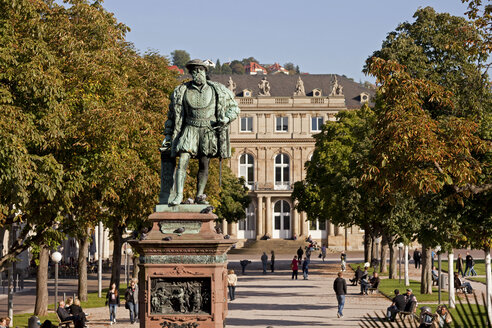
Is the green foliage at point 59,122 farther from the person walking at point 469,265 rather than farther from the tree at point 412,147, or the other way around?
the person walking at point 469,265

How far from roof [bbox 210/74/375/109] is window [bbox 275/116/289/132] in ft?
14.2

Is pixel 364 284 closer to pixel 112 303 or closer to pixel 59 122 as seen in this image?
pixel 112 303

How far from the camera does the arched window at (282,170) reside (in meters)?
103

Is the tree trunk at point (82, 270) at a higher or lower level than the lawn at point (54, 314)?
higher

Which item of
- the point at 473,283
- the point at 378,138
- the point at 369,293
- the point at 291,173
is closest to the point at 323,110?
the point at 291,173

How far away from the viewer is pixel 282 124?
10350cm

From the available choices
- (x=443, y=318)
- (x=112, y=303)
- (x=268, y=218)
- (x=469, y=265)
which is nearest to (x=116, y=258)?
(x=112, y=303)

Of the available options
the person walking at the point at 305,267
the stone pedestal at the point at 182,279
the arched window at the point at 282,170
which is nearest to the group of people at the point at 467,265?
the person walking at the point at 305,267

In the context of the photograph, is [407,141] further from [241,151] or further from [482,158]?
[241,151]

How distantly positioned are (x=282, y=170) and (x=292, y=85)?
11905 mm

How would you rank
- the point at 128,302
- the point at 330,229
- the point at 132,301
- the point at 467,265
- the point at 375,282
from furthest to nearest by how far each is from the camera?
1. the point at 330,229
2. the point at 467,265
3. the point at 375,282
4. the point at 128,302
5. the point at 132,301

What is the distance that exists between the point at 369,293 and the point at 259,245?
Result: 52087mm

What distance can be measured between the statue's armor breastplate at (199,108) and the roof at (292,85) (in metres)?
93.1

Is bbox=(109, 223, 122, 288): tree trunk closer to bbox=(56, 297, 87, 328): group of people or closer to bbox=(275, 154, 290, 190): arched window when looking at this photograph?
bbox=(56, 297, 87, 328): group of people
